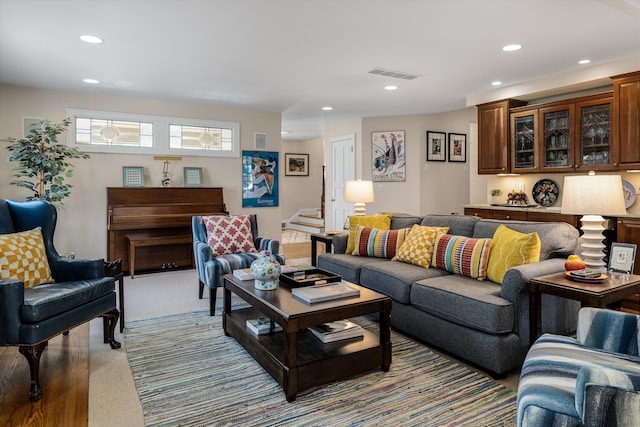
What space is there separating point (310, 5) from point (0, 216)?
2622 mm

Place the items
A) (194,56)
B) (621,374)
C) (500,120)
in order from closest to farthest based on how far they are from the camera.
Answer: (621,374)
(194,56)
(500,120)

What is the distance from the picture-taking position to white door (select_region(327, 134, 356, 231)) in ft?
25.2

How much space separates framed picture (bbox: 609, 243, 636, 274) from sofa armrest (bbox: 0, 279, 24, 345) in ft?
11.5

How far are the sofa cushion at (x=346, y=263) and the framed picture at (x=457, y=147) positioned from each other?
433cm

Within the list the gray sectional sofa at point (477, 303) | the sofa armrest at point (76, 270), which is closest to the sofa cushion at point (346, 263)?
the gray sectional sofa at point (477, 303)

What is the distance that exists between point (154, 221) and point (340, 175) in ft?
12.5

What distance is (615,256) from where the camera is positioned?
2549 mm

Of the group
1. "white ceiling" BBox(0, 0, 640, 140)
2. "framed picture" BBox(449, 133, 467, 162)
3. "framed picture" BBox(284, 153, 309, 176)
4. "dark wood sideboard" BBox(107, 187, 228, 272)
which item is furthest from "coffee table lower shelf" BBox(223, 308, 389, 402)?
"framed picture" BBox(284, 153, 309, 176)

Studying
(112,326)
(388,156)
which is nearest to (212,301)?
(112,326)

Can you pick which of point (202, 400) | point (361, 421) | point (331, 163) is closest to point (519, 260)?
point (361, 421)

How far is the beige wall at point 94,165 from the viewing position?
197 inches

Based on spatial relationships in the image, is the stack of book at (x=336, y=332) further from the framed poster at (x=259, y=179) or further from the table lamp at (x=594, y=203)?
the framed poster at (x=259, y=179)

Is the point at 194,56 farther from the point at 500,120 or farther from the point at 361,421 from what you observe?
the point at 500,120

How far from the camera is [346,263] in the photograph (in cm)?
375
